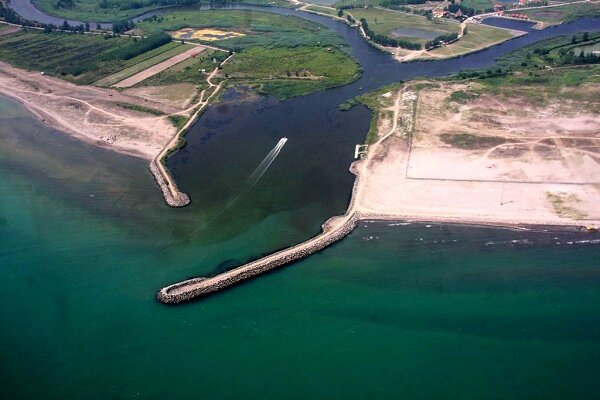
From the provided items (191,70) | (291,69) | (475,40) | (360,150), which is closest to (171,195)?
(360,150)

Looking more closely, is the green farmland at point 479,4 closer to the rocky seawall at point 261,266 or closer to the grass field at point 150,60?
the grass field at point 150,60

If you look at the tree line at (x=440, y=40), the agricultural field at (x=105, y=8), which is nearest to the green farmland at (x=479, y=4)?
the tree line at (x=440, y=40)

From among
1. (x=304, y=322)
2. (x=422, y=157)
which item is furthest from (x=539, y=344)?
(x=422, y=157)

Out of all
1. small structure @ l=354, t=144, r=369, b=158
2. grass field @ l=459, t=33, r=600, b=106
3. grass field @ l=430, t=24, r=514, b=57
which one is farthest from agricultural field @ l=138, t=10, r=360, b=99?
grass field @ l=459, t=33, r=600, b=106

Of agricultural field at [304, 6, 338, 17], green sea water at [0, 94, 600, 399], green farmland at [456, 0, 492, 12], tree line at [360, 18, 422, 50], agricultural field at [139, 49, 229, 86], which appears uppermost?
green farmland at [456, 0, 492, 12]

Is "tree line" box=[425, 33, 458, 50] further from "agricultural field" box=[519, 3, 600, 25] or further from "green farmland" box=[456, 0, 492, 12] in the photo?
"agricultural field" box=[519, 3, 600, 25]
